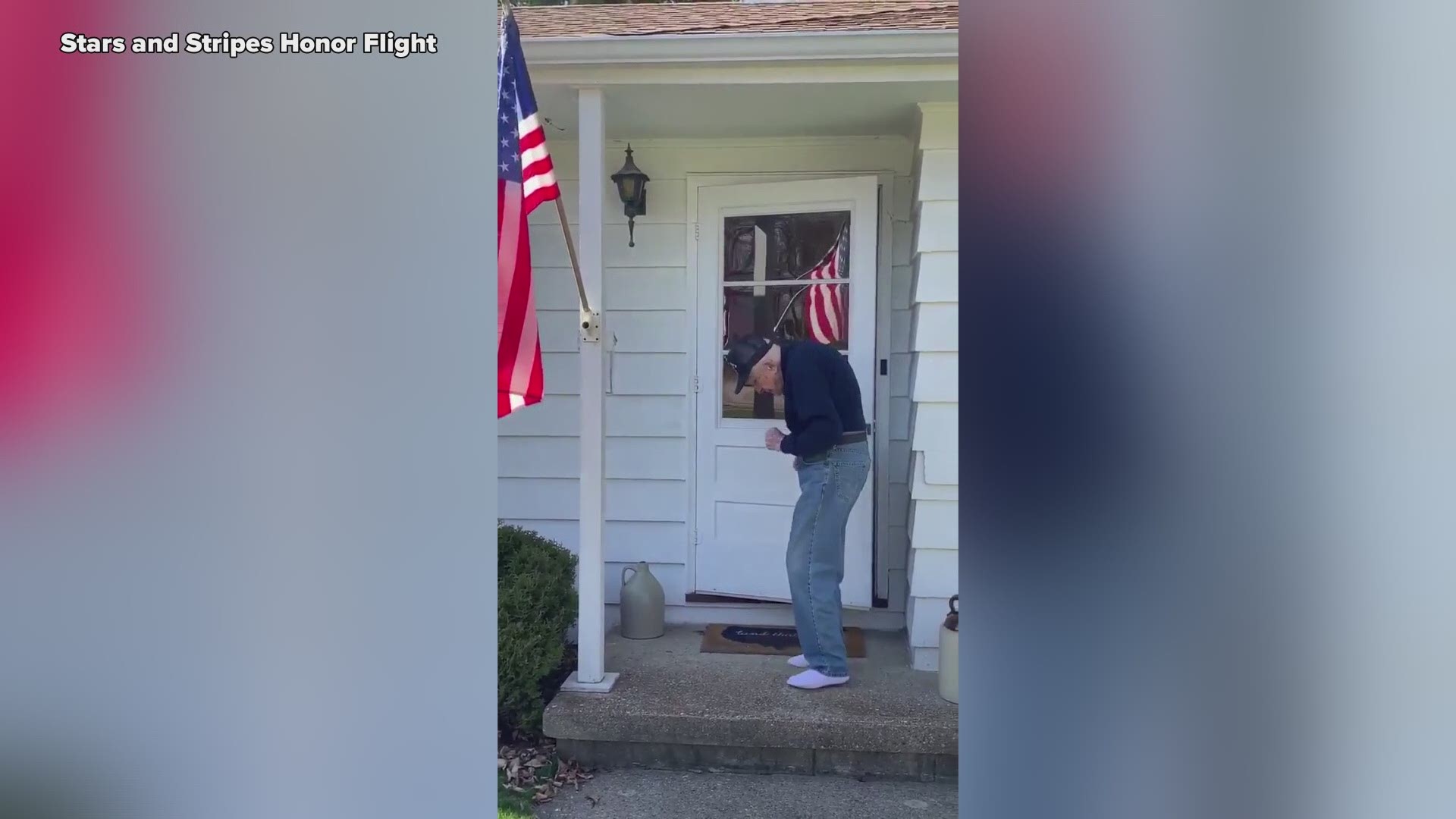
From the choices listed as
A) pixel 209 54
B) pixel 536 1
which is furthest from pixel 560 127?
pixel 536 1

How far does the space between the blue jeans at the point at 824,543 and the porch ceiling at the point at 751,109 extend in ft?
4.99

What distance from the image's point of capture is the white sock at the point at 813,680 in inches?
145

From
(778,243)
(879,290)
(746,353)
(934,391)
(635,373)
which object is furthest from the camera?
(635,373)

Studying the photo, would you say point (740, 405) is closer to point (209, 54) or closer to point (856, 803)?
point (856, 803)

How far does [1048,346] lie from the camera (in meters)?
0.86

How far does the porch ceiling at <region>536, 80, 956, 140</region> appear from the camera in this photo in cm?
384

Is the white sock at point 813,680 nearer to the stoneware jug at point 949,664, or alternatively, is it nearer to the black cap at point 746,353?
the stoneware jug at point 949,664

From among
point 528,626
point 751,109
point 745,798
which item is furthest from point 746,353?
point 745,798

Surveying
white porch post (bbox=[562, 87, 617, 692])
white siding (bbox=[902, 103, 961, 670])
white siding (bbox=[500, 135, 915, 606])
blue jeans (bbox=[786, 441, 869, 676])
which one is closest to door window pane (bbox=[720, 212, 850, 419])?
white siding (bbox=[500, 135, 915, 606])

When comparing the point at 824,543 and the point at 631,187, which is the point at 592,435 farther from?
the point at 631,187

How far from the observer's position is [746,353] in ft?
14.5

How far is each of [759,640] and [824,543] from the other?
0.98m

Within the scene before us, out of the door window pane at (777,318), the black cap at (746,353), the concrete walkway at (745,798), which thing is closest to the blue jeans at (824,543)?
the concrete walkway at (745,798)

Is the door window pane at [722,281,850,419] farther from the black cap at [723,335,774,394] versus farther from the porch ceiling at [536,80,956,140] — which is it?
the porch ceiling at [536,80,956,140]
